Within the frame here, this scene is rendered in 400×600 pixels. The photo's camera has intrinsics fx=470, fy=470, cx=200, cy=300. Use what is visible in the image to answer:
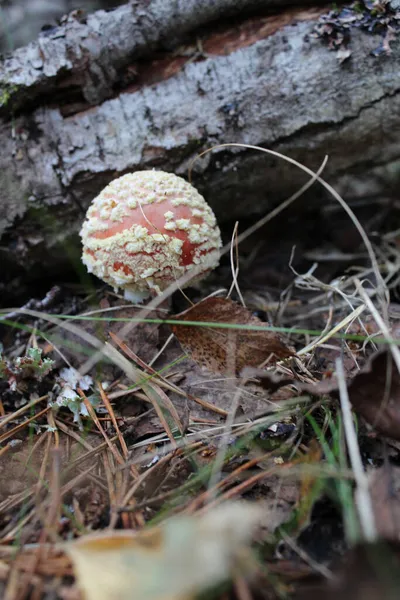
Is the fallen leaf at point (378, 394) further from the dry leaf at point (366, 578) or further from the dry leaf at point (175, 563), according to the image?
the dry leaf at point (175, 563)

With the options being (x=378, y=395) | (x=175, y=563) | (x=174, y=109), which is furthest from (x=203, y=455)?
(x=174, y=109)

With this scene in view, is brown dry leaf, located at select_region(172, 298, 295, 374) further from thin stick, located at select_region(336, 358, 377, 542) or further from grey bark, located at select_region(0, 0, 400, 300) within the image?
grey bark, located at select_region(0, 0, 400, 300)

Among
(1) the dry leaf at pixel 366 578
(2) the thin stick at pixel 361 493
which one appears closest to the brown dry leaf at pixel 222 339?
(2) the thin stick at pixel 361 493

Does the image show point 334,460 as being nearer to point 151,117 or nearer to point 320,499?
point 320,499

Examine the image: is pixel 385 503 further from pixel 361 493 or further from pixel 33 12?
pixel 33 12

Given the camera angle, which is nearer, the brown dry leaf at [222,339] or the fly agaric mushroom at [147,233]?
the brown dry leaf at [222,339]

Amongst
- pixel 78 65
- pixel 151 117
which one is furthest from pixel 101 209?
pixel 78 65
